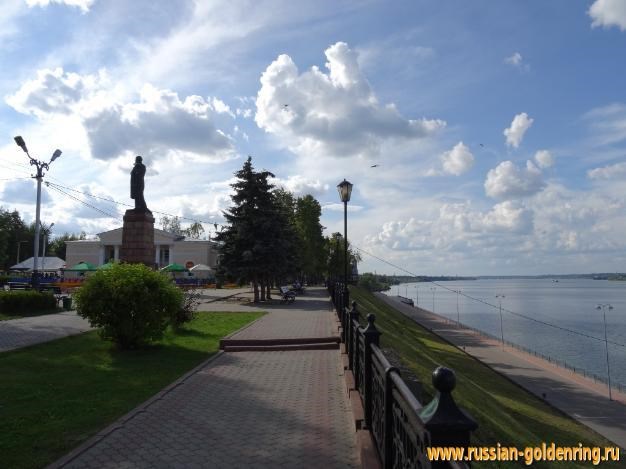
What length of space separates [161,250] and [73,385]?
199ft

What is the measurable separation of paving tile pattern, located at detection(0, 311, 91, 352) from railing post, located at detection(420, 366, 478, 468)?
10.9 metres

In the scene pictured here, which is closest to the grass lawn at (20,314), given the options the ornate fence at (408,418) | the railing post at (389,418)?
the ornate fence at (408,418)

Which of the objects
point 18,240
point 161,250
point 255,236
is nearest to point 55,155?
point 255,236

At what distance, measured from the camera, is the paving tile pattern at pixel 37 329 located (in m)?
11.4

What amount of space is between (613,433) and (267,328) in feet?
45.4

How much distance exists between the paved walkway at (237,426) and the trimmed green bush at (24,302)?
40.7 feet

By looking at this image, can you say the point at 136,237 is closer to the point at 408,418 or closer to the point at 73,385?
the point at 73,385

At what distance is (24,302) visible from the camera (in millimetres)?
17922

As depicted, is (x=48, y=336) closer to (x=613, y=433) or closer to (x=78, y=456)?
(x=78, y=456)

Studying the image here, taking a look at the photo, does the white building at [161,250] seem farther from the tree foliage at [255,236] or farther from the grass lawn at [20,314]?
the grass lawn at [20,314]

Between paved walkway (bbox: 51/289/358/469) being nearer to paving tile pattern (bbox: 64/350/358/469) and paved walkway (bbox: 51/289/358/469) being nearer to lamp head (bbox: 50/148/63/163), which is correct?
paving tile pattern (bbox: 64/350/358/469)

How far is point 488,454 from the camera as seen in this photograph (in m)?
2.80

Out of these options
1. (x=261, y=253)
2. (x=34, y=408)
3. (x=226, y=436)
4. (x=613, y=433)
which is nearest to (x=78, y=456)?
(x=226, y=436)

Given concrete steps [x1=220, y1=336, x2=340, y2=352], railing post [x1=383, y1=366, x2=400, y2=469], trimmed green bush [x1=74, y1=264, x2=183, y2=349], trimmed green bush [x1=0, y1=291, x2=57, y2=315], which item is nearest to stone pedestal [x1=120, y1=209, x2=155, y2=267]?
trimmed green bush [x1=0, y1=291, x2=57, y2=315]
